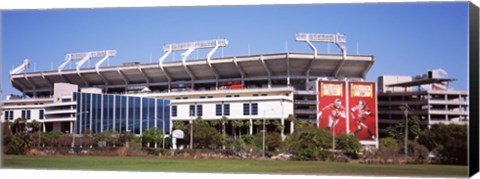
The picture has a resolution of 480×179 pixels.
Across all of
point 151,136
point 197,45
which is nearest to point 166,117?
point 151,136

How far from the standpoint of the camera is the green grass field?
3198 centimetres

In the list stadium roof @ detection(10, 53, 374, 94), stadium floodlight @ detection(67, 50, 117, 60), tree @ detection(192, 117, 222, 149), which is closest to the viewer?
stadium floodlight @ detection(67, 50, 117, 60)

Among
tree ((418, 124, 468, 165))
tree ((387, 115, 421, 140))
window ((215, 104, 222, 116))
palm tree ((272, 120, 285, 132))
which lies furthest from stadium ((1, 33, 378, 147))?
tree ((418, 124, 468, 165))

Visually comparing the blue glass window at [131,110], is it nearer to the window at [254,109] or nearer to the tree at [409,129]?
the window at [254,109]

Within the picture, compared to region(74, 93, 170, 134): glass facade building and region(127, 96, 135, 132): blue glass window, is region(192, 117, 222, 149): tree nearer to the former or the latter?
region(74, 93, 170, 134): glass facade building

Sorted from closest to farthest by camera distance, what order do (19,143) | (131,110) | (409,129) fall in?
(409,129) → (19,143) → (131,110)

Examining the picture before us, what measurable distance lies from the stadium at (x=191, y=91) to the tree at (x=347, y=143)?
1.08m

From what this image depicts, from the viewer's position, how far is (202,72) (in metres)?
45.3

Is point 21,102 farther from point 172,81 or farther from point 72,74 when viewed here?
point 172,81

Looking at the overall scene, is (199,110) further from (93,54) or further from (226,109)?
(93,54)

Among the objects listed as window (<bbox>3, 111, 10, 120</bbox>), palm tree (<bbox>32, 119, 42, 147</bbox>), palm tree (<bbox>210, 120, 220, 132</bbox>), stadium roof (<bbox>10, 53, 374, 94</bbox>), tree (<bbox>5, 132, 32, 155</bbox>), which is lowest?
tree (<bbox>5, 132, 32, 155</bbox>)

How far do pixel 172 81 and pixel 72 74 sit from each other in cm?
602

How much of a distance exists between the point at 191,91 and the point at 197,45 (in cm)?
488

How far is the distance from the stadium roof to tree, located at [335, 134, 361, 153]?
160 inches
